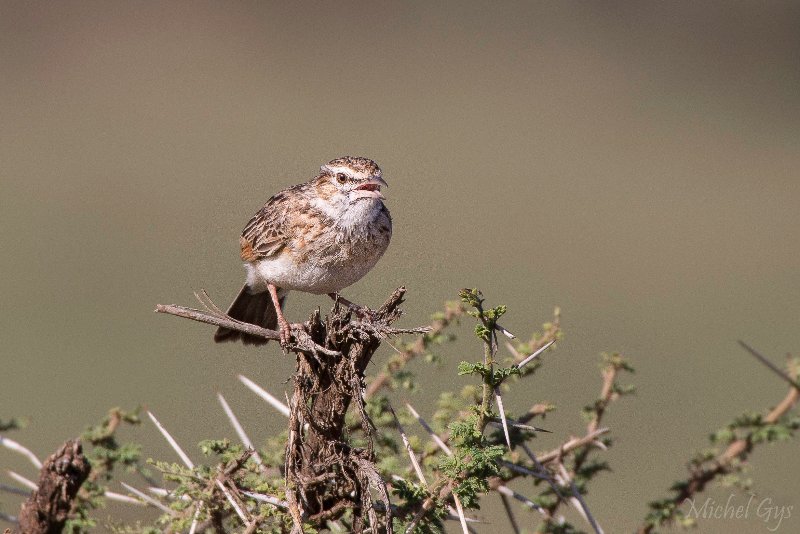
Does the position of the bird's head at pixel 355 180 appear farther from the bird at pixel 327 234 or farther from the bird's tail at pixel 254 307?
the bird's tail at pixel 254 307

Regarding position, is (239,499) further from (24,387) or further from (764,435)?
(24,387)

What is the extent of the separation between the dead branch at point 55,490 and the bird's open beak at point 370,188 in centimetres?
250

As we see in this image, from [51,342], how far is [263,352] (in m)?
4.88

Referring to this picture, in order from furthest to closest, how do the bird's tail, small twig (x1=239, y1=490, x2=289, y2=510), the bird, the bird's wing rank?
1. the bird's tail
2. the bird's wing
3. the bird
4. small twig (x1=239, y1=490, x2=289, y2=510)

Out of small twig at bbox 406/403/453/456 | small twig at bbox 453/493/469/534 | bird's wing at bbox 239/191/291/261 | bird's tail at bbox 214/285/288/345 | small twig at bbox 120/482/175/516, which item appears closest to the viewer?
small twig at bbox 453/493/469/534

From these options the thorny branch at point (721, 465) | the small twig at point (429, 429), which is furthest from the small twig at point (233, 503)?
the thorny branch at point (721, 465)

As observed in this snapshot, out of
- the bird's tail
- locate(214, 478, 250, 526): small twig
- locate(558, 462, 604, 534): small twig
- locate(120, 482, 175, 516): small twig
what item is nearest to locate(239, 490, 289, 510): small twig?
locate(214, 478, 250, 526): small twig

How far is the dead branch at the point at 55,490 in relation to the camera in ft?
13.3

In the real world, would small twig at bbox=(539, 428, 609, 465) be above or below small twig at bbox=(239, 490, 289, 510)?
above

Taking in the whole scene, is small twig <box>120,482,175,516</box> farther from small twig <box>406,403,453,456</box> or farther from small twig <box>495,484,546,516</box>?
small twig <box>495,484,546,516</box>

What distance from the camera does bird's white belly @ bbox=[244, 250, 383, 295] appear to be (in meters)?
6.21

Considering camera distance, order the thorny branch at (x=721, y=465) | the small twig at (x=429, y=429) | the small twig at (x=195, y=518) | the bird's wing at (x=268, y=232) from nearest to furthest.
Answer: the small twig at (x=195, y=518), the small twig at (x=429, y=429), the thorny branch at (x=721, y=465), the bird's wing at (x=268, y=232)

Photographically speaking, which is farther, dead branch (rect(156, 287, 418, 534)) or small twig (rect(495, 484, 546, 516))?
small twig (rect(495, 484, 546, 516))

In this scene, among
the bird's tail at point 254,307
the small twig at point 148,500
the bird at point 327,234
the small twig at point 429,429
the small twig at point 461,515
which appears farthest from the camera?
the bird's tail at point 254,307
